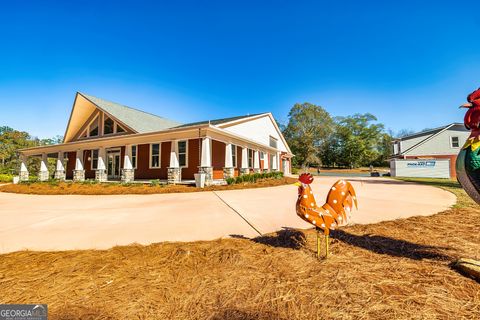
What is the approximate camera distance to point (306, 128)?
49469 millimetres

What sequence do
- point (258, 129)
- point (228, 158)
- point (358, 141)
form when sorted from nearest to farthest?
point (228, 158), point (258, 129), point (358, 141)

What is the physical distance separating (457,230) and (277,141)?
23085mm

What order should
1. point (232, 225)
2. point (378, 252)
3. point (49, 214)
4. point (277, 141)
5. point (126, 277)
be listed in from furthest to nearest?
point (277, 141)
point (49, 214)
point (232, 225)
point (378, 252)
point (126, 277)

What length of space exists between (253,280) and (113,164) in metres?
19.4

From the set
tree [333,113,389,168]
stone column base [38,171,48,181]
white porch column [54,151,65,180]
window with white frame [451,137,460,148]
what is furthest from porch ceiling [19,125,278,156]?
tree [333,113,389,168]

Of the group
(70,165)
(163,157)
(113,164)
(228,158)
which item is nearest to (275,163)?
(228,158)

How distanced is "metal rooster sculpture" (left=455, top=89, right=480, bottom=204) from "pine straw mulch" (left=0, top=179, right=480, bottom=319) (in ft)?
2.99

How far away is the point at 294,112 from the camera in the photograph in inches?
1972

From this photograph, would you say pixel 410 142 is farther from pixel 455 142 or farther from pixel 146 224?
pixel 146 224

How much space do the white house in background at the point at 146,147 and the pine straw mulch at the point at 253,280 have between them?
356 inches

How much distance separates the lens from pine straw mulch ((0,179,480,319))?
161 centimetres

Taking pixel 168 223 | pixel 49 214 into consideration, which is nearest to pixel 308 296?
pixel 168 223

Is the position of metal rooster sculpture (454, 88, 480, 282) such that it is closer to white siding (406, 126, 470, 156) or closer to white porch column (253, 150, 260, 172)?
white porch column (253, 150, 260, 172)

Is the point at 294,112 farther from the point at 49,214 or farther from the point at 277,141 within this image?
the point at 49,214
